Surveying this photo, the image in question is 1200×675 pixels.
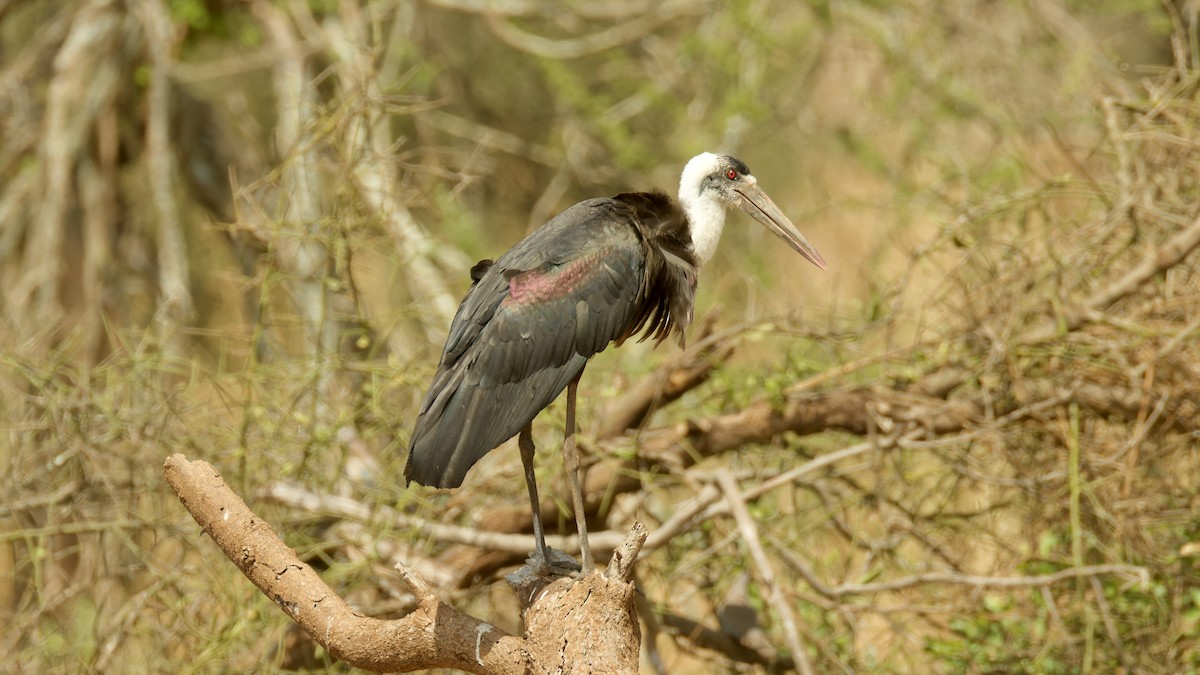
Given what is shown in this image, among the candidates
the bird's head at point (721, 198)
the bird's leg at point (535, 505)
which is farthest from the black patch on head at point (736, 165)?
the bird's leg at point (535, 505)

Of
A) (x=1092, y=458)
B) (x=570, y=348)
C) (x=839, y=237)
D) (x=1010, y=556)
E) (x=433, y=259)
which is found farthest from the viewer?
(x=839, y=237)

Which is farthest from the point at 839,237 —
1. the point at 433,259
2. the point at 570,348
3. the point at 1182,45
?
the point at 570,348

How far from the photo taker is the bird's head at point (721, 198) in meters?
4.70

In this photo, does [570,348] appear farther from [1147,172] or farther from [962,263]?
[1147,172]

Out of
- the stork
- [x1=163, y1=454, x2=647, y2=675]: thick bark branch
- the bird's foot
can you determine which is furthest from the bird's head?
[x1=163, y1=454, x2=647, y2=675]: thick bark branch

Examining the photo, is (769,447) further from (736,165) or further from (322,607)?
(322,607)

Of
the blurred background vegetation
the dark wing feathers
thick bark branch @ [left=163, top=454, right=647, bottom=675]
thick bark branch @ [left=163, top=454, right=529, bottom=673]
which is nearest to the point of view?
thick bark branch @ [left=163, top=454, right=647, bottom=675]

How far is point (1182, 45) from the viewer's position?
551 cm

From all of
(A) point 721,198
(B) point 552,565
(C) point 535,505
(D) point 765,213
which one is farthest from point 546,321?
(D) point 765,213

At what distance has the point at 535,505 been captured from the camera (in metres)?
4.21

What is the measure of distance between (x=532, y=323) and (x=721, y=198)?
107 centimetres

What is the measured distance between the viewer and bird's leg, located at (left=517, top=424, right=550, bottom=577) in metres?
4.00

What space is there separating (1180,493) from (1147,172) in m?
1.31

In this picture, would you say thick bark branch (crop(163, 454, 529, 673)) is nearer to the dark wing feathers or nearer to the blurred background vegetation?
the dark wing feathers
